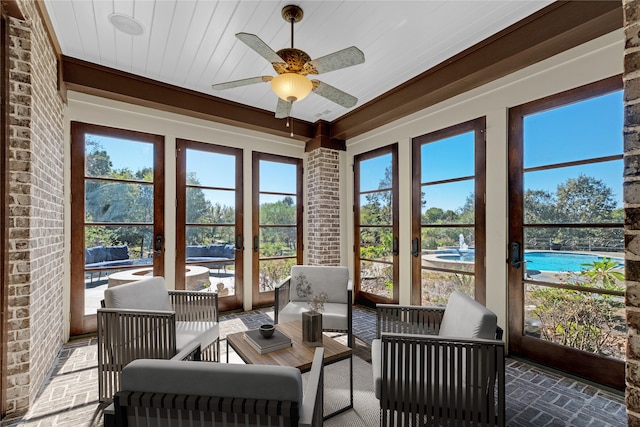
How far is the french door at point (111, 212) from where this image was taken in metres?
3.45

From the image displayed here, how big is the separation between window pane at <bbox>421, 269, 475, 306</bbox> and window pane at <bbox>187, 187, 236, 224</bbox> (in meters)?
2.85

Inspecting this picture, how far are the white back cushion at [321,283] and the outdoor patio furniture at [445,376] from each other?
1.59 m

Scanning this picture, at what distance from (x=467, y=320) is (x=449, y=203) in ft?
6.59

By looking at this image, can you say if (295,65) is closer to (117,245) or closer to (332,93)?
(332,93)

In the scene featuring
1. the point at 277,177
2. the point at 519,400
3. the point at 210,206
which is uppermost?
the point at 277,177

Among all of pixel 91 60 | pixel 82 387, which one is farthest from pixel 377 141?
pixel 82 387

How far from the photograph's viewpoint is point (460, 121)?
351 cm

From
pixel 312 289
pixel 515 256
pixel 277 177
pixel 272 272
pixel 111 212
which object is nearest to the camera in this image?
pixel 515 256

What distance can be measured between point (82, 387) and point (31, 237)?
128cm

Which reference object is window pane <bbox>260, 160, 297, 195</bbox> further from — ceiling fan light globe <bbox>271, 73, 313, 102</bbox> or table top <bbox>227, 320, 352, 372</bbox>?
table top <bbox>227, 320, 352, 372</bbox>

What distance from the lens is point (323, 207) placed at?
16.1 ft

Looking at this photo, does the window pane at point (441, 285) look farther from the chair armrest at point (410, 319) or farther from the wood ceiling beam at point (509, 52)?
the wood ceiling beam at point (509, 52)

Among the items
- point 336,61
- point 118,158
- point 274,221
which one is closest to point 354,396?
point 336,61

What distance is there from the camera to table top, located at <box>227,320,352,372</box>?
6.70 ft
